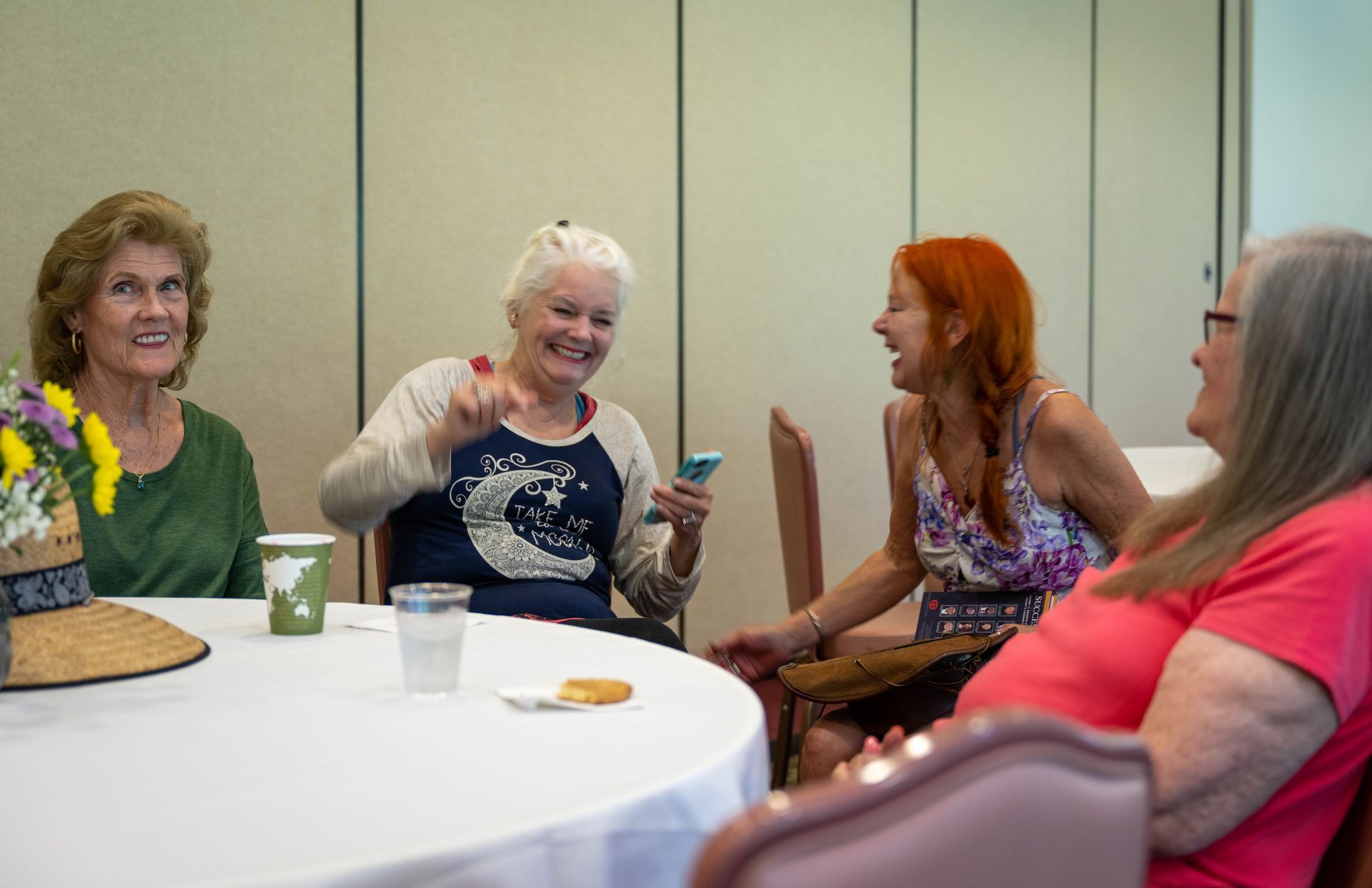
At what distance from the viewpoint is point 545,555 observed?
2420mm

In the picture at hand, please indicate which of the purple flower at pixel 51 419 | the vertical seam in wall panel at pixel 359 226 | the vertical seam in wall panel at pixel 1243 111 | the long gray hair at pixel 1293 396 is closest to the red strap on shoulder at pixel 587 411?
the vertical seam in wall panel at pixel 359 226

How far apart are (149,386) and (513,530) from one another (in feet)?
2.54

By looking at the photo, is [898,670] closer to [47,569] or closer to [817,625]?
[817,625]

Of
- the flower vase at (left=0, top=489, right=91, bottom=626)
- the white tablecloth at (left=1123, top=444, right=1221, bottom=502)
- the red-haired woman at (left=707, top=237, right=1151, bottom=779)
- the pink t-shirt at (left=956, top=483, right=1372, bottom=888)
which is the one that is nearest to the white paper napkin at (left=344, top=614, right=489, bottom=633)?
the flower vase at (left=0, top=489, right=91, bottom=626)

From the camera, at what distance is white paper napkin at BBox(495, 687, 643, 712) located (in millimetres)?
1170

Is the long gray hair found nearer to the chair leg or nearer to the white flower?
the white flower

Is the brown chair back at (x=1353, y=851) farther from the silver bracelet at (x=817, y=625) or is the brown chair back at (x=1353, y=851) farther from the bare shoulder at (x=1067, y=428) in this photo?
the silver bracelet at (x=817, y=625)

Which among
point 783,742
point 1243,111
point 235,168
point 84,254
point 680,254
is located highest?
point 1243,111

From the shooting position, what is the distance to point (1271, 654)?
1.01 meters

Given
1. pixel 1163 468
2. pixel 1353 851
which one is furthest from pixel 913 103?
pixel 1353 851

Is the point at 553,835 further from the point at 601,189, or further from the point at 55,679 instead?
the point at 601,189

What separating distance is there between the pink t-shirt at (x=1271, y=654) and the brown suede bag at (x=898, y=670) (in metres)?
0.62

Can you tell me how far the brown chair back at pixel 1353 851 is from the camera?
1112mm

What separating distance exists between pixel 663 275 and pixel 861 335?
826mm
